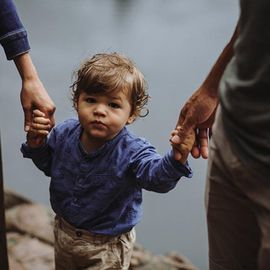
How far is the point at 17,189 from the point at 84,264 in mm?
1576

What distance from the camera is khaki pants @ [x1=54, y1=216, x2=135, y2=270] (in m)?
1.49

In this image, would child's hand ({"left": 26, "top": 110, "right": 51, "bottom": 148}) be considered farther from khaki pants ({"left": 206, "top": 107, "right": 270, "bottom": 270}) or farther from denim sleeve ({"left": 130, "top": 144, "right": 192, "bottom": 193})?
khaki pants ({"left": 206, "top": 107, "right": 270, "bottom": 270})

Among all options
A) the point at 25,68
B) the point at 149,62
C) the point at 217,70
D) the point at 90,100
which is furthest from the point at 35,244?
the point at 149,62

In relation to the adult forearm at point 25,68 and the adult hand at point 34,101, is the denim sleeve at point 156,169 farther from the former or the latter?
the adult forearm at point 25,68

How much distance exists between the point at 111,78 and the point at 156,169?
0.85ft

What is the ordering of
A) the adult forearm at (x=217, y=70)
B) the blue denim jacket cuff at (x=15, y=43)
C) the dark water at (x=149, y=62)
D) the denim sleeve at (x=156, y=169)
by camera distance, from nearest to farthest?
1. the adult forearm at (x=217, y=70)
2. the denim sleeve at (x=156, y=169)
3. the blue denim jacket cuff at (x=15, y=43)
4. the dark water at (x=149, y=62)

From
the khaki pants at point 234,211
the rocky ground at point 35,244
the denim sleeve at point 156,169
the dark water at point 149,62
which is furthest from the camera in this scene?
the dark water at point 149,62

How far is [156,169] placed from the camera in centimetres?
133

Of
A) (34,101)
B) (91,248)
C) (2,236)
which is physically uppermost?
(34,101)

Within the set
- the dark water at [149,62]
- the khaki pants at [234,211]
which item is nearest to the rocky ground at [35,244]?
the dark water at [149,62]

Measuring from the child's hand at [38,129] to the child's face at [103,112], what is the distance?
0.10 m

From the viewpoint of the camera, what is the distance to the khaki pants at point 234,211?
0.95m

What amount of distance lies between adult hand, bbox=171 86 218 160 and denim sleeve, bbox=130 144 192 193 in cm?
3

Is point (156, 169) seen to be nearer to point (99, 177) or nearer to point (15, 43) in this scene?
point (99, 177)
